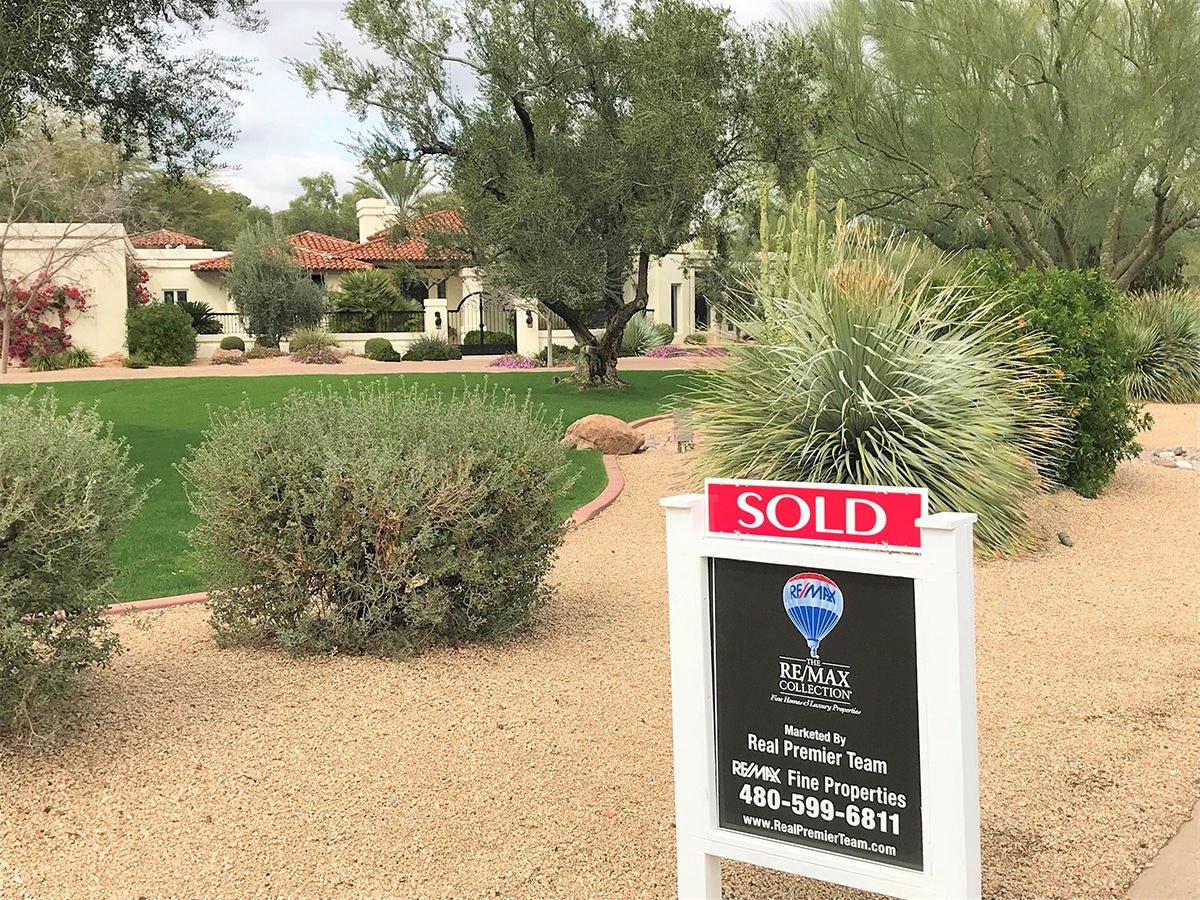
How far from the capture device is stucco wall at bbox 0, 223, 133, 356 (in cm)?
3266

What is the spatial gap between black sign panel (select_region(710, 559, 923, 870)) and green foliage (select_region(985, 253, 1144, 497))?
693 centimetres

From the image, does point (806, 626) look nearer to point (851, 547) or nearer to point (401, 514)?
point (851, 547)

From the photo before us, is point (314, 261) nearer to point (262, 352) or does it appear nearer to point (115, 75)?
point (262, 352)

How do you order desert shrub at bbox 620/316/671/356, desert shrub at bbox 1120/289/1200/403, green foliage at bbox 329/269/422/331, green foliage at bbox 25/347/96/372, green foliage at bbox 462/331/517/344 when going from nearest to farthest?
desert shrub at bbox 1120/289/1200/403 → green foliage at bbox 25/347/96/372 → desert shrub at bbox 620/316/671/356 → green foliage at bbox 462/331/517/344 → green foliage at bbox 329/269/422/331

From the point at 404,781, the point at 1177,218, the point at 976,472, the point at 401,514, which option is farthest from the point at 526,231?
the point at 404,781

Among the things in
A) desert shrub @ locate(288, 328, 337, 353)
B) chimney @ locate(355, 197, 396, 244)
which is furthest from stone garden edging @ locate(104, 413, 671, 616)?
chimney @ locate(355, 197, 396, 244)

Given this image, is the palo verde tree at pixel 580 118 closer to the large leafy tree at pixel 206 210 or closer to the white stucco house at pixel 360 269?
the white stucco house at pixel 360 269

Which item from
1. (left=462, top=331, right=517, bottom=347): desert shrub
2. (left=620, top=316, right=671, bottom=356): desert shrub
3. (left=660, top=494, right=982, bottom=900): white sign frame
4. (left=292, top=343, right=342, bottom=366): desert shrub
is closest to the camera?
(left=660, top=494, right=982, bottom=900): white sign frame

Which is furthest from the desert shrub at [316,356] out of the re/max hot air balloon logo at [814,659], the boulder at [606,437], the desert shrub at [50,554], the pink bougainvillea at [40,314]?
the re/max hot air balloon logo at [814,659]

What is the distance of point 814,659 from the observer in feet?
10.1

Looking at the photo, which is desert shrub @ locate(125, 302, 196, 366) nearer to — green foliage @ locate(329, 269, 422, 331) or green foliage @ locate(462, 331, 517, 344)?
green foliage @ locate(329, 269, 422, 331)

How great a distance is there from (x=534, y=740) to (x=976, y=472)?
4302 millimetres

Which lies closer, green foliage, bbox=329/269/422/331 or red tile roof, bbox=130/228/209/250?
green foliage, bbox=329/269/422/331

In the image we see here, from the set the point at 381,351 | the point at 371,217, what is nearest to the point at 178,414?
the point at 381,351
